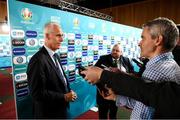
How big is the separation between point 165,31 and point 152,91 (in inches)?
13.7

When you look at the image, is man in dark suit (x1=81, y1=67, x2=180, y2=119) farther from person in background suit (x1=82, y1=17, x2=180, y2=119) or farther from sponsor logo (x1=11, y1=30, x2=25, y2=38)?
sponsor logo (x1=11, y1=30, x2=25, y2=38)

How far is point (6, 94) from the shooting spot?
4820 millimetres

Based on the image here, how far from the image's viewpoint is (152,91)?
653 millimetres

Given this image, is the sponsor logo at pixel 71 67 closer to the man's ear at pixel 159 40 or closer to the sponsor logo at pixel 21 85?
the sponsor logo at pixel 21 85

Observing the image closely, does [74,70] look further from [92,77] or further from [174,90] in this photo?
[174,90]

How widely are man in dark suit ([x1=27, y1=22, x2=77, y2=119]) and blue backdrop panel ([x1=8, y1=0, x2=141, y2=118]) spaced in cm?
43

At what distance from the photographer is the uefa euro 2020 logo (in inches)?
91.3

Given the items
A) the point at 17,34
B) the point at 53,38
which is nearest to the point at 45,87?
the point at 53,38

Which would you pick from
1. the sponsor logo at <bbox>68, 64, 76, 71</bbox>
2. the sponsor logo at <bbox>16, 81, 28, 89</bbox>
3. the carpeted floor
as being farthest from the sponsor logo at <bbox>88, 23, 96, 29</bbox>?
the carpeted floor

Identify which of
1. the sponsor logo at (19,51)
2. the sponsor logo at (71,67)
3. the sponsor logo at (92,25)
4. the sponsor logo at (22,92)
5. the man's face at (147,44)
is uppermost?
the sponsor logo at (92,25)

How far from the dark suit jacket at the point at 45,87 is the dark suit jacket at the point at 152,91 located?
1234 millimetres

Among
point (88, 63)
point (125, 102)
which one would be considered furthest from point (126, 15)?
point (125, 102)

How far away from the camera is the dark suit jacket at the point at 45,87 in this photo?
1831mm

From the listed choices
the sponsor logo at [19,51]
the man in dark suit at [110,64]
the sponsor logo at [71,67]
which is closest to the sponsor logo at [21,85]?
the sponsor logo at [19,51]
